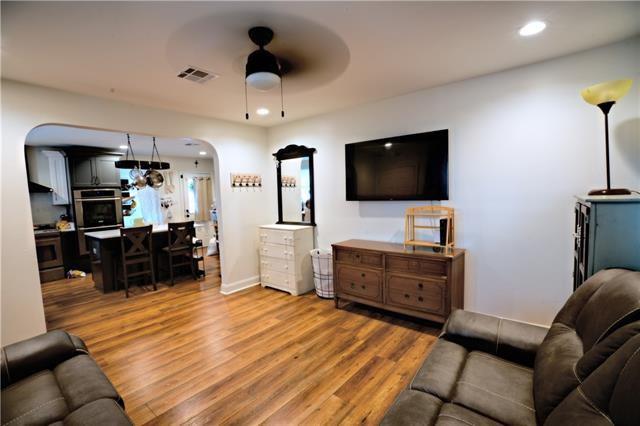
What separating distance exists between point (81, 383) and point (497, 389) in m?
2.10

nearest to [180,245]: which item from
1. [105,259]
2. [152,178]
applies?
[105,259]

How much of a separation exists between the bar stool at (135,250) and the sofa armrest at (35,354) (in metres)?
2.71

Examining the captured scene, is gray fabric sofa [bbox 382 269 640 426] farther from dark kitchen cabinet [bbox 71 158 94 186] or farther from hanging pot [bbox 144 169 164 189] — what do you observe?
dark kitchen cabinet [bbox 71 158 94 186]

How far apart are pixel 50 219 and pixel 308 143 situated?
554cm

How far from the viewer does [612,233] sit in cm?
163

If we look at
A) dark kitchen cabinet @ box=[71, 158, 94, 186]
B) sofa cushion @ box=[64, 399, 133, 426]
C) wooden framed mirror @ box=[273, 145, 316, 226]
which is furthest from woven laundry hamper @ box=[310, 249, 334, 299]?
dark kitchen cabinet @ box=[71, 158, 94, 186]

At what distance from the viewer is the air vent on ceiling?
8.13 feet

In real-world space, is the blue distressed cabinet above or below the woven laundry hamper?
above

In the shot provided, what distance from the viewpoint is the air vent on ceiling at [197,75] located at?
8.13 feet

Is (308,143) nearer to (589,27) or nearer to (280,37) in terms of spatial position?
(280,37)

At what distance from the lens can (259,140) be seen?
4680mm

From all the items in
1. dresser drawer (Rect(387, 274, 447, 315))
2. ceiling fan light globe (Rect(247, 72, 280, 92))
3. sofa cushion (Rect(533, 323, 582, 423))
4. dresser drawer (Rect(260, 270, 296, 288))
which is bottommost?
dresser drawer (Rect(260, 270, 296, 288))

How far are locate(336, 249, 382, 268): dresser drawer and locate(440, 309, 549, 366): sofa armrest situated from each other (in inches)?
51.8

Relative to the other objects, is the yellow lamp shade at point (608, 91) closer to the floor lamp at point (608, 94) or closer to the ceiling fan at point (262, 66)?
the floor lamp at point (608, 94)
